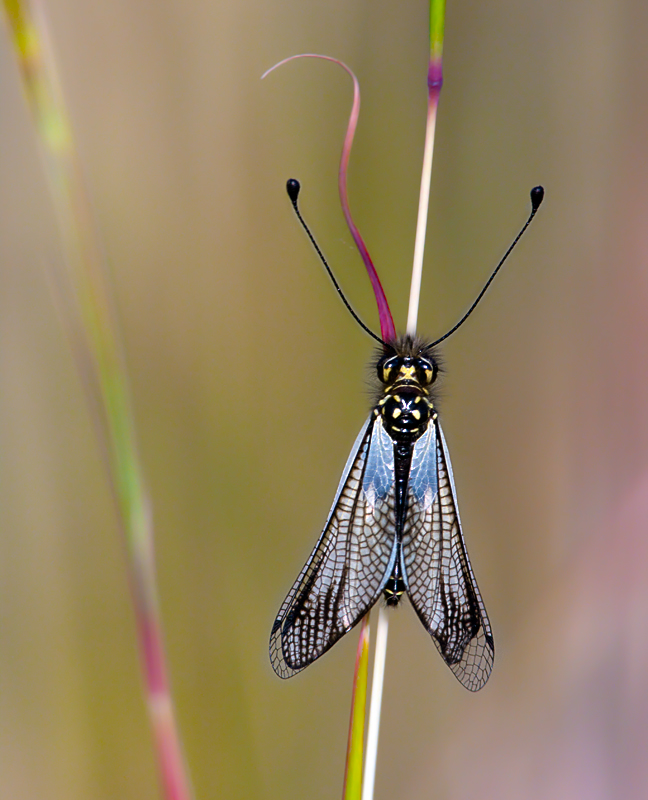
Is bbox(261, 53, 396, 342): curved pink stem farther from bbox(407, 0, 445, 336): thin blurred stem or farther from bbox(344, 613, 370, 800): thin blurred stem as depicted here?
bbox(344, 613, 370, 800): thin blurred stem

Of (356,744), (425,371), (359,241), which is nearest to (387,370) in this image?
(425,371)

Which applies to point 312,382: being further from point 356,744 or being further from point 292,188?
point 356,744

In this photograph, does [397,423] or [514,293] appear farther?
[514,293]

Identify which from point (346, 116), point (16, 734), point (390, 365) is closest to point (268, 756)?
point (16, 734)

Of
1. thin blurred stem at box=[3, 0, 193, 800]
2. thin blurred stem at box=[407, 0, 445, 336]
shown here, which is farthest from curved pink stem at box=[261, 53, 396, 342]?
thin blurred stem at box=[3, 0, 193, 800]

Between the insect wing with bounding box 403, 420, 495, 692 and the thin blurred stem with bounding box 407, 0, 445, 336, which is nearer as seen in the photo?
the thin blurred stem with bounding box 407, 0, 445, 336

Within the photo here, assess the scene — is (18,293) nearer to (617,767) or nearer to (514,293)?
(514,293)
